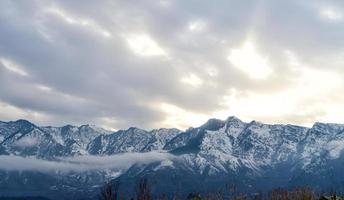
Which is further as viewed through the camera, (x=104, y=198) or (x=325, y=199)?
(x=104, y=198)

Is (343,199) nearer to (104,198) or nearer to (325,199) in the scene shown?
(325,199)

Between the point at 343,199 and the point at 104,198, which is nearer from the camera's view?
the point at 343,199

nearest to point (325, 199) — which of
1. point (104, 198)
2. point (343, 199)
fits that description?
point (343, 199)

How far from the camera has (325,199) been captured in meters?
159

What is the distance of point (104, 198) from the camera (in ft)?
580

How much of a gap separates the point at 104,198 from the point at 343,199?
78.7 meters

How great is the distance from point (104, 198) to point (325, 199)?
238 ft

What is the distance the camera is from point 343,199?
165 meters

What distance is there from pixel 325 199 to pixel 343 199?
30.7ft
